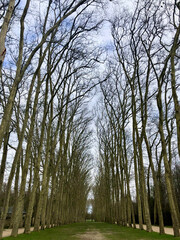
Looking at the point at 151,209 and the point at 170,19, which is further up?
the point at 170,19

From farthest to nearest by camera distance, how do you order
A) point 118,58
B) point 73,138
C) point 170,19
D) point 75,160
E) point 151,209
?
1. point 151,209
2. point 75,160
3. point 73,138
4. point 118,58
5. point 170,19

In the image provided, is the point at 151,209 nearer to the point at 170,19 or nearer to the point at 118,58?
the point at 118,58

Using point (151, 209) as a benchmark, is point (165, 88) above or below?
above

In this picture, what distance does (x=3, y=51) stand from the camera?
5.39m

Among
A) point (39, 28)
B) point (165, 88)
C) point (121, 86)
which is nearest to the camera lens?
point (39, 28)

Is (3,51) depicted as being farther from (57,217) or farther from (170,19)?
(57,217)

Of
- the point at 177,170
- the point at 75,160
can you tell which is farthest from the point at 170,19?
the point at 177,170

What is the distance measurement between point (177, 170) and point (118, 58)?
968 inches

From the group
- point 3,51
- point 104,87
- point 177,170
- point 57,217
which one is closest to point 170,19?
point 3,51

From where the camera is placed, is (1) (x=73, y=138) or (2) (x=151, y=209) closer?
(1) (x=73, y=138)

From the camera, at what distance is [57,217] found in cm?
1978

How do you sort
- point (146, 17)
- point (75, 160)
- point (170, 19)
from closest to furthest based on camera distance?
point (170, 19)
point (146, 17)
point (75, 160)

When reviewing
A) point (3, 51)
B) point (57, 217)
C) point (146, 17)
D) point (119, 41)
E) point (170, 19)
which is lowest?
point (57, 217)

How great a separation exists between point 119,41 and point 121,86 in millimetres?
4537
